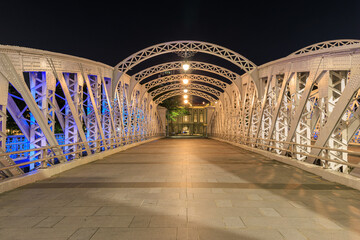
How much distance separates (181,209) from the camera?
16.1 feet

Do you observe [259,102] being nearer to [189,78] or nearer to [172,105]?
[189,78]

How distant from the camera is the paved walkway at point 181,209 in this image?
381cm

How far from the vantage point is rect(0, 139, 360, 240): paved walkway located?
3.81 m

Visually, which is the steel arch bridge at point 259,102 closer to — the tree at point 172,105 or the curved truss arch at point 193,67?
the curved truss arch at point 193,67

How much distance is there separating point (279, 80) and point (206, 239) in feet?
42.3

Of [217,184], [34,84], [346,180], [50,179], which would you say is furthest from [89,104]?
[346,180]

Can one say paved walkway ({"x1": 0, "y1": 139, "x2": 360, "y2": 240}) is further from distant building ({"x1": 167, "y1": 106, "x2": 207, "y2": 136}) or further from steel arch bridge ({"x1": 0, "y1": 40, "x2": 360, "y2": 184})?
distant building ({"x1": 167, "y1": 106, "x2": 207, "y2": 136})

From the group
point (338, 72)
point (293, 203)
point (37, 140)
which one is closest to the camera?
point (293, 203)

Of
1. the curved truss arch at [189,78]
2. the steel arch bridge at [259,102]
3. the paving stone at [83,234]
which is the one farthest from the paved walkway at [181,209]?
the curved truss arch at [189,78]

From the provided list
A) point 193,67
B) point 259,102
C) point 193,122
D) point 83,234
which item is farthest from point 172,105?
point 83,234

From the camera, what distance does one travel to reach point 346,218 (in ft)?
14.4

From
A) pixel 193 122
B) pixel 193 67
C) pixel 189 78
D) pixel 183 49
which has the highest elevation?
pixel 183 49

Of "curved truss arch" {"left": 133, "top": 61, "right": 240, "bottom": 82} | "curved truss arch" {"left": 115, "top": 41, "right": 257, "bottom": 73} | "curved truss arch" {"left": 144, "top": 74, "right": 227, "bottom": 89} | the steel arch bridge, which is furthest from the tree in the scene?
the steel arch bridge

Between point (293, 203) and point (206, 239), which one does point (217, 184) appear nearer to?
point (293, 203)
